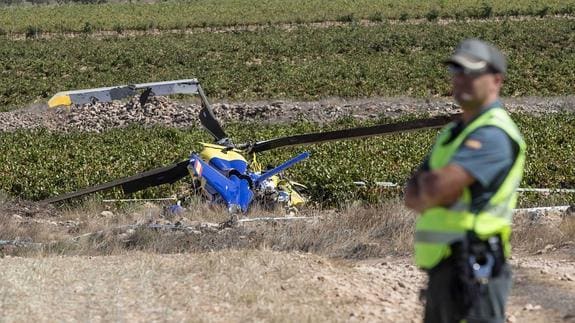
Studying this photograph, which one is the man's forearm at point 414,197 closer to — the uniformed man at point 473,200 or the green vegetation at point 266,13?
the uniformed man at point 473,200

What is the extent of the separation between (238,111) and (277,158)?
28.6 feet

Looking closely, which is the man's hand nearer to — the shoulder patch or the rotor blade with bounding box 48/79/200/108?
the shoulder patch

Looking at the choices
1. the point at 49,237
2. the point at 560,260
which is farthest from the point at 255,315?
the point at 49,237

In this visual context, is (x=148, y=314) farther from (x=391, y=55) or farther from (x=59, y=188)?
(x=391, y=55)

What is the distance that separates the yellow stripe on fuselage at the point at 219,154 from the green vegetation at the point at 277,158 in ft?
7.36

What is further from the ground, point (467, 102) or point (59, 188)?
point (467, 102)

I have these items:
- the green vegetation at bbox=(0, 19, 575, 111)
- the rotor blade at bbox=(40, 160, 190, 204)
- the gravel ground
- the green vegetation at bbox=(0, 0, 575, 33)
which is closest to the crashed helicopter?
the rotor blade at bbox=(40, 160, 190, 204)

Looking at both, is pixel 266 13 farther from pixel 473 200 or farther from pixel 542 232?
pixel 473 200

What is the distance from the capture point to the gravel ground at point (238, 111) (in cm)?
2259

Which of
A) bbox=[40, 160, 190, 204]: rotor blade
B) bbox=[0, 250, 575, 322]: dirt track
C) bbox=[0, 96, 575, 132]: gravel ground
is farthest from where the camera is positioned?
bbox=[0, 96, 575, 132]: gravel ground

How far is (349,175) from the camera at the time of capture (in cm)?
1311

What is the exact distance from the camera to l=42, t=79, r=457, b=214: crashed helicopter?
982 centimetres

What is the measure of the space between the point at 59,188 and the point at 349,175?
15.4ft

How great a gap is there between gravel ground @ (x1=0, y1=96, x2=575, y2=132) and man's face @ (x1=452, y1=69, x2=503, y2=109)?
1811cm
